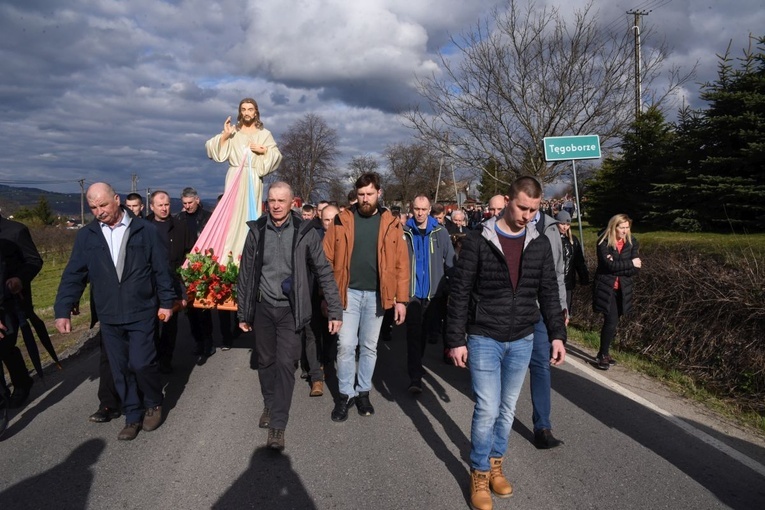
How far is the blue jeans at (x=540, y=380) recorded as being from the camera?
14.1 ft

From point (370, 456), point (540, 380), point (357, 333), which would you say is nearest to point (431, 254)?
point (357, 333)

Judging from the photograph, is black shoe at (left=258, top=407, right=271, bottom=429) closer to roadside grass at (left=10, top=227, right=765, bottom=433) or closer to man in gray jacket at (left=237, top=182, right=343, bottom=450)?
man in gray jacket at (left=237, top=182, right=343, bottom=450)

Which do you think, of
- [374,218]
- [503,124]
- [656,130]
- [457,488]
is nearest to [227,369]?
[374,218]

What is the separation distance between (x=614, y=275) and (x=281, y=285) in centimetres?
401

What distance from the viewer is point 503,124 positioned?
14.2 metres

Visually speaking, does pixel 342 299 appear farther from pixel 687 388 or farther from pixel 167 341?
pixel 687 388

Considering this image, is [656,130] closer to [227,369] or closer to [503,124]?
[503,124]

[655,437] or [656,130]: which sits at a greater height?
[656,130]

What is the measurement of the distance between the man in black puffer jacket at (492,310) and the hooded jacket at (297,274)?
139 centimetres

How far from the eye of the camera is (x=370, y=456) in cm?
413

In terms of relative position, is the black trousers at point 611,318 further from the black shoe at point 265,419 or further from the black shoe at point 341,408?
the black shoe at point 265,419

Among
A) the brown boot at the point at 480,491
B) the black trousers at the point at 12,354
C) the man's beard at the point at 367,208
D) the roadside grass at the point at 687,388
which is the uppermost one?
the man's beard at the point at 367,208

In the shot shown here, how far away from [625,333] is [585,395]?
2169 millimetres

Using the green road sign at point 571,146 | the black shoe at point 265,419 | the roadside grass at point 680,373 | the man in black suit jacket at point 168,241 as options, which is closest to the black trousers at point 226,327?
the man in black suit jacket at point 168,241
